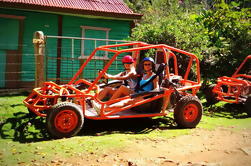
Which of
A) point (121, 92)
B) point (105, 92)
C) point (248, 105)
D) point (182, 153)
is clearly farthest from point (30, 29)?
point (182, 153)

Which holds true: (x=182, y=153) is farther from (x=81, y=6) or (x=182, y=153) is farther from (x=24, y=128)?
(x=81, y=6)

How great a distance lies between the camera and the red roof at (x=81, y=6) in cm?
1083

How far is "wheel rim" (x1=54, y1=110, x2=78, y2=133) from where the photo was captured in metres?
5.16

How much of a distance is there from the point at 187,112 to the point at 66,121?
2737 millimetres

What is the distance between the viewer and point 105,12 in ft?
40.8

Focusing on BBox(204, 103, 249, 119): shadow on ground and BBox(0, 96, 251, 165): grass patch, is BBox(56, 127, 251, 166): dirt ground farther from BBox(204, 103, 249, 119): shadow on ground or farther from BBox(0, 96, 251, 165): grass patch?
BBox(204, 103, 249, 119): shadow on ground

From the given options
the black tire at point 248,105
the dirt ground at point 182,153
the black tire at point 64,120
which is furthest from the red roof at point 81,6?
the dirt ground at point 182,153

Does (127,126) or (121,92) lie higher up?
(121,92)

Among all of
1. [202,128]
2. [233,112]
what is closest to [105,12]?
[233,112]

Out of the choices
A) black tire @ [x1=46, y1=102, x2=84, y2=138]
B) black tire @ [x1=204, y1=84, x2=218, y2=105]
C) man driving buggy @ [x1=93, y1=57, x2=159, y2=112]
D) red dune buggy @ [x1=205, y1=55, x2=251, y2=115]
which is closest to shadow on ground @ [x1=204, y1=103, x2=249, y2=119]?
black tire @ [x1=204, y1=84, x2=218, y2=105]

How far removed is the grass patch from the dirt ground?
0.24 meters

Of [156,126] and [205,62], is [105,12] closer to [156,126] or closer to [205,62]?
[205,62]

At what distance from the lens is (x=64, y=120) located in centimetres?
520

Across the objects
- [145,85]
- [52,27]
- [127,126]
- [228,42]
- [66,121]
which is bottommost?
[127,126]
